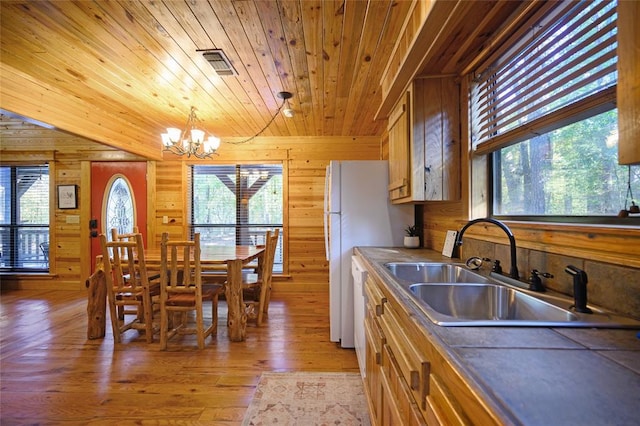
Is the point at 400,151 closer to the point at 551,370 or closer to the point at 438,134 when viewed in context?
the point at 438,134

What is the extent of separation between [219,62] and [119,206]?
11.8ft

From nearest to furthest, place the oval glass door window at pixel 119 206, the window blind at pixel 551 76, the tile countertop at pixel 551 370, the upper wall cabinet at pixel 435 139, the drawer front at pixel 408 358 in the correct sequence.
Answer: the tile countertop at pixel 551 370
the drawer front at pixel 408 358
the window blind at pixel 551 76
the upper wall cabinet at pixel 435 139
the oval glass door window at pixel 119 206

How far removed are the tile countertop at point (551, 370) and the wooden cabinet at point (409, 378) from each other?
36 mm

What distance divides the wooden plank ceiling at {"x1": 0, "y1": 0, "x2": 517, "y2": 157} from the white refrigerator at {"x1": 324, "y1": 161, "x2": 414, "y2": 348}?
86cm

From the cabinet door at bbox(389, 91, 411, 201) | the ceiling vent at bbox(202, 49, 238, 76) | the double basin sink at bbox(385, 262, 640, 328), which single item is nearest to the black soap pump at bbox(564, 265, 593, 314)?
the double basin sink at bbox(385, 262, 640, 328)

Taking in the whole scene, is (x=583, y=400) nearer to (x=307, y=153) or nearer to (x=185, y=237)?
(x=307, y=153)

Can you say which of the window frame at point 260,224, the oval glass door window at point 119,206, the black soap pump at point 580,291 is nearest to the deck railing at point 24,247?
the oval glass door window at point 119,206

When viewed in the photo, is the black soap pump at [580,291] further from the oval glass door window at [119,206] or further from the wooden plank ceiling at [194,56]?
the oval glass door window at [119,206]

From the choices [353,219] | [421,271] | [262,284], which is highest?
[353,219]

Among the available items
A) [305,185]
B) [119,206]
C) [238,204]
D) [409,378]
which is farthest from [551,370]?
[119,206]

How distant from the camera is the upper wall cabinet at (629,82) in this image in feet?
1.87

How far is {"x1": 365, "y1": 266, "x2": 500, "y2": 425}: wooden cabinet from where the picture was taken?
57cm

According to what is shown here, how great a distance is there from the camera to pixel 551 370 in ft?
1.84

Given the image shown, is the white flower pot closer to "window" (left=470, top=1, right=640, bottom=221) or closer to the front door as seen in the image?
"window" (left=470, top=1, right=640, bottom=221)
